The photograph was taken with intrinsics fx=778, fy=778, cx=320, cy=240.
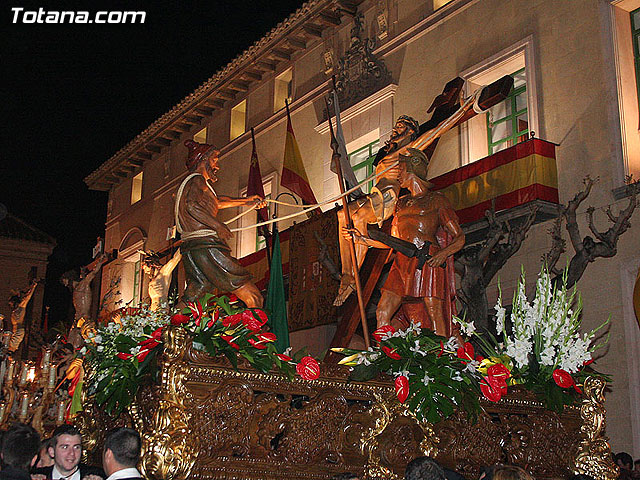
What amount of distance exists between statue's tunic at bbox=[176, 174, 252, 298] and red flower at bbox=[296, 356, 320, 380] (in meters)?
2.65

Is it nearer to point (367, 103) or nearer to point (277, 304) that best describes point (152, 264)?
point (277, 304)

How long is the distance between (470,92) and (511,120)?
3.09 ft

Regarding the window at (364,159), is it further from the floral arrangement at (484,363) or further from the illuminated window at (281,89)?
the floral arrangement at (484,363)

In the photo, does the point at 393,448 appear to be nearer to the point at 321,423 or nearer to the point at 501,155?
the point at 321,423

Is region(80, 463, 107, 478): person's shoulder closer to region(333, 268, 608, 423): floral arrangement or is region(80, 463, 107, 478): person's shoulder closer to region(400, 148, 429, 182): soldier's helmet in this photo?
region(333, 268, 608, 423): floral arrangement

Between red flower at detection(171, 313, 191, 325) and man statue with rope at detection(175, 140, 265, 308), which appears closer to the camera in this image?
red flower at detection(171, 313, 191, 325)

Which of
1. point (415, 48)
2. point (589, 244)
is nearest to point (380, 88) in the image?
point (415, 48)

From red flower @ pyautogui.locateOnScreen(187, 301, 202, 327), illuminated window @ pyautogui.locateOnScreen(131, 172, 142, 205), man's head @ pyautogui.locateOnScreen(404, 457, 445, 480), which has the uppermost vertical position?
illuminated window @ pyautogui.locateOnScreen(131, 172, 142, 205)

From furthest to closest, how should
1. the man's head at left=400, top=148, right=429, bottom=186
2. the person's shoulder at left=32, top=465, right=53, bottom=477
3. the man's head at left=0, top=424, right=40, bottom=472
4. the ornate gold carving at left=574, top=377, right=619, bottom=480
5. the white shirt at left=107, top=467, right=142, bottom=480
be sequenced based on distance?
the man's head at left=400, top=148, right=429, bottom=186, the ornate gold carving at left=574, top=377, right=619, bottom=480, the person's shoulder at left=32, top=465, right=53, bottom=477, the man's head at left=0, top=424, right=40, bottom=472, the white shirt at left=107, top=467, right=142, bottom=480

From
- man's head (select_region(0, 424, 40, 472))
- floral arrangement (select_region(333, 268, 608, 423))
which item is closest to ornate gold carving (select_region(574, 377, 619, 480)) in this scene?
floral arrangement (select_region(333, 268, 608, 423))

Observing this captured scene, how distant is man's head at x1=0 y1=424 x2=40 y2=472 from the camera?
4242 millimetres

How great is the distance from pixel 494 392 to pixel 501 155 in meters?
7.48

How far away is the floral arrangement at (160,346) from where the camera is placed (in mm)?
4973

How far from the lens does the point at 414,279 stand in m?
7.54
